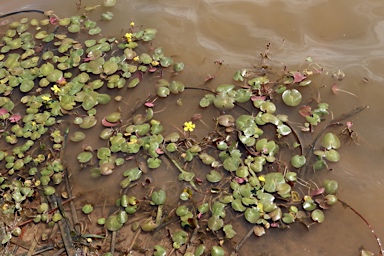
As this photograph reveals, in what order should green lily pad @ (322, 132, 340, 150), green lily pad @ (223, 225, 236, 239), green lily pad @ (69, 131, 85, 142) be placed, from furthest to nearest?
green lily pad @ (69, 131, 85, 142) < green lily pad @ (322, 132, 340, 150) < green lily pad @ (223, 225, 236, 239)

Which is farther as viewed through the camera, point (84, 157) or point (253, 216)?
point (84, 157)

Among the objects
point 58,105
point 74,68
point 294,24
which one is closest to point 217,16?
point 294,24

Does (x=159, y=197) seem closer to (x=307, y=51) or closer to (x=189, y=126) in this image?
(x=189, y=126)

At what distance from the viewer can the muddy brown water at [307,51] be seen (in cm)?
271

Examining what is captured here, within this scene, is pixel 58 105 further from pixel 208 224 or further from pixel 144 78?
pixel 208 224

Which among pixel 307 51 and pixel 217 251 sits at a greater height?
pixel 307 51

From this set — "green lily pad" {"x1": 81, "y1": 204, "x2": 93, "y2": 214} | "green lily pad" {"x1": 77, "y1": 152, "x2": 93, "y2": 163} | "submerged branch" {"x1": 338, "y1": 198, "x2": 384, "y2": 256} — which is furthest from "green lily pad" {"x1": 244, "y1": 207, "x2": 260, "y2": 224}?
"green lily pad" {"x1": 77, "y1": 152, "x2": 93, "y2": 163}

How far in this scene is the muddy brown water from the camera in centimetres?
271

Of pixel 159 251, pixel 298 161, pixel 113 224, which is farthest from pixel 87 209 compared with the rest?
pixel 298 161

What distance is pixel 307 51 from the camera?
141 inches

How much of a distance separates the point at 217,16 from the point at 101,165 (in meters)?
1.90

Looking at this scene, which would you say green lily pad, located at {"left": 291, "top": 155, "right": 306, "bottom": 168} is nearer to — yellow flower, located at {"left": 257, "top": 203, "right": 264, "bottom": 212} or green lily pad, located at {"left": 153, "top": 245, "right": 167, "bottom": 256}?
yellow flower, located at {"left": 257, "top": 203, "right": 264, "bottom": 212}

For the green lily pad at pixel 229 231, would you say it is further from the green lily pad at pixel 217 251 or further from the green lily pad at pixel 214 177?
the green lily pad at pixel 214 177

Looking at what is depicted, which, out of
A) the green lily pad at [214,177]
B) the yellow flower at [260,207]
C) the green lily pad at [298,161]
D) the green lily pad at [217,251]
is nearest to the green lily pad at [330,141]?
the green lily pad at [298,161]
